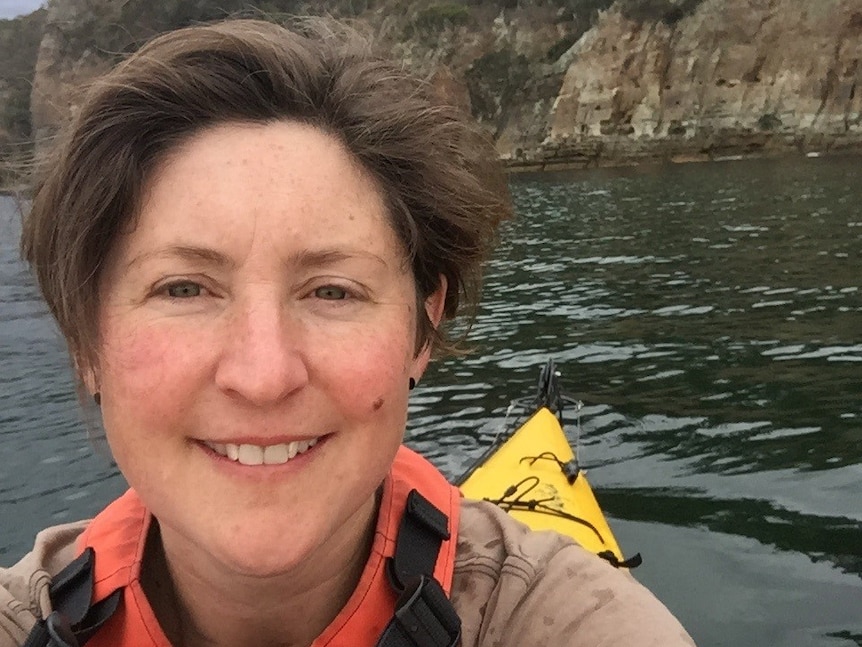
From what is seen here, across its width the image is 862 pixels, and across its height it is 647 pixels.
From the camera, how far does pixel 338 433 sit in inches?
69.9

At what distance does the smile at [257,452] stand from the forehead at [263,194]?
1.32ft

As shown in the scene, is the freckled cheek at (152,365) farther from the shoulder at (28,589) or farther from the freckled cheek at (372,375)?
the shoulder at (28,589)

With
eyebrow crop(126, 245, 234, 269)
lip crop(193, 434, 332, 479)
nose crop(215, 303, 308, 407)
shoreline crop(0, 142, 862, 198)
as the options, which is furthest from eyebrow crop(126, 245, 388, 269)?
shoreline crop(0, 142, 862, 198)

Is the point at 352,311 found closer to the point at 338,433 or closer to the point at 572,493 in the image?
the point at 338,433

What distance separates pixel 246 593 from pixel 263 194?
88 cm

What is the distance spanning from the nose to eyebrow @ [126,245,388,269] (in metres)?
0.10

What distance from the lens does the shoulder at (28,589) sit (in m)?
1.87

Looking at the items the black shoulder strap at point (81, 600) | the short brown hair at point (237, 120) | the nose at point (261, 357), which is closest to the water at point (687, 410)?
the short brown hair at point (237, 120)

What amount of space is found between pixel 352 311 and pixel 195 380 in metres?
0.35

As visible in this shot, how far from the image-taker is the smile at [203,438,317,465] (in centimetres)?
175

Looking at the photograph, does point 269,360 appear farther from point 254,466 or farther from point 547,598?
point 547,598

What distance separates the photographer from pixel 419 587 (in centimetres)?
187

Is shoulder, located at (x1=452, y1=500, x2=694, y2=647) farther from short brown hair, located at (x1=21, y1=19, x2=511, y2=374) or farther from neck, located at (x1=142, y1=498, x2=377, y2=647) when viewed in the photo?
short brown hair, located at (x1=21, y1=19, x2=511, y2=374)

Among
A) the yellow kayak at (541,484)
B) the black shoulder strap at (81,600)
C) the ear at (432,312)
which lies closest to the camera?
the black shoulder strap at (81,600)
